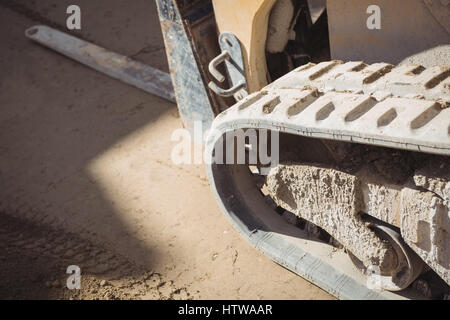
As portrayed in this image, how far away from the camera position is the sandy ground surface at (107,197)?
131 inches

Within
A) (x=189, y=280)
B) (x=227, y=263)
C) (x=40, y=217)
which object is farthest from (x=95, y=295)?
(x=40, y=217)

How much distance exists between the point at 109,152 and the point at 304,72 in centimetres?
205

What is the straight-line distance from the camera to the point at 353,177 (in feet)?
8.70

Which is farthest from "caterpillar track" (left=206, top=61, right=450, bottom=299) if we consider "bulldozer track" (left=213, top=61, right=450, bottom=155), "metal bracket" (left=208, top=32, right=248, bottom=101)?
"metal bracket" (left=208, top=32, right=248, bottom=101)

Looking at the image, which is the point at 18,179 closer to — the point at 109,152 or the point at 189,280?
the point at 109,152

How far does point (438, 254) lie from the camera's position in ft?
8.00

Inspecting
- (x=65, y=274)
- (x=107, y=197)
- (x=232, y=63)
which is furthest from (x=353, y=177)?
(x=107, y=197)

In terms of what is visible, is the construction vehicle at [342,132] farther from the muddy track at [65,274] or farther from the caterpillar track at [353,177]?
the muddy track at [65,274]

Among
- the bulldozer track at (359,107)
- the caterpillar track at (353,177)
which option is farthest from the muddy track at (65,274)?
the bulldozer track at (359,107)

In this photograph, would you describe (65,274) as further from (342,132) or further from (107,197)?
(342,132)

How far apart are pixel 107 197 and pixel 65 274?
78 cm

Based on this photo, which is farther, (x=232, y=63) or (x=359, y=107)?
(x=232, y=63)

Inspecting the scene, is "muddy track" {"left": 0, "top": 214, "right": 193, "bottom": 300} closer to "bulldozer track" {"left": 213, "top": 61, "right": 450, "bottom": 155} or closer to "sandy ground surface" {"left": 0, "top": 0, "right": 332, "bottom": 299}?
"sandy ground surface" {"left": 0, "top": 0, "right": 332, "bottom": 299}

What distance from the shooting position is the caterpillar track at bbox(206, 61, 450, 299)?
233 cm
